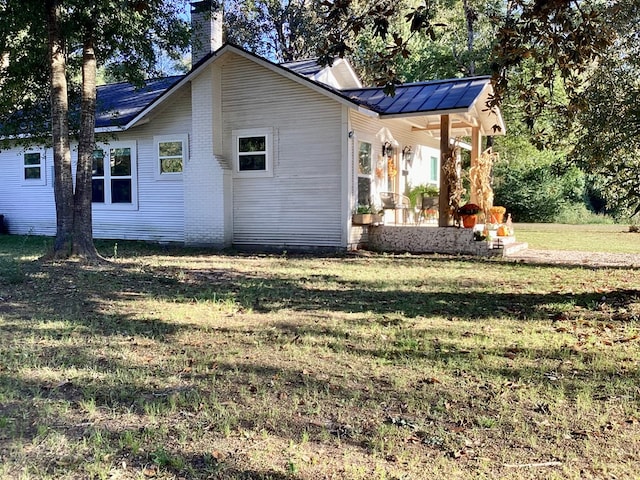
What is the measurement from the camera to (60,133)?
10203 mm

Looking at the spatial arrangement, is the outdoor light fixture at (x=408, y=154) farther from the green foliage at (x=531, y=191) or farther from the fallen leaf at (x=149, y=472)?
the fallen leaf at (x=149, y=472)

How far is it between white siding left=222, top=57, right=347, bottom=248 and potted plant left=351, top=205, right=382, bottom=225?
0.39 m

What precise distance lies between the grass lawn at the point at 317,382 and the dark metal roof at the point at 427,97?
5.41m

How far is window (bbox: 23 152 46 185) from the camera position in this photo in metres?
17.5

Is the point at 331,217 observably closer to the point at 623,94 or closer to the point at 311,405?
the point at 623,94

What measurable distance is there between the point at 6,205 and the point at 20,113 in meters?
6.20

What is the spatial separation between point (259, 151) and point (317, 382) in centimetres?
1042

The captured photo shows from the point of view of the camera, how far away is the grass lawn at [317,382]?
9.70ft

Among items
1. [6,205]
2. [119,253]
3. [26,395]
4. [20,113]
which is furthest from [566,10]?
[6,205]

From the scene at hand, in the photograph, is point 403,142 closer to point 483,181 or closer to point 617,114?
point 483,181

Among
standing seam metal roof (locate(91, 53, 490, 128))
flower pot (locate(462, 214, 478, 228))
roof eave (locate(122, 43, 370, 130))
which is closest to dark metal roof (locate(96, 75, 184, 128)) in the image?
standing seam metal roof (locate(91, 53, 490, 128))

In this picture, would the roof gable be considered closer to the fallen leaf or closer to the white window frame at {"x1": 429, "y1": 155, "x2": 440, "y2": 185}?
the white window frame at {"x1": 429, "y1": 155, "x2": 440, "y2": 185}

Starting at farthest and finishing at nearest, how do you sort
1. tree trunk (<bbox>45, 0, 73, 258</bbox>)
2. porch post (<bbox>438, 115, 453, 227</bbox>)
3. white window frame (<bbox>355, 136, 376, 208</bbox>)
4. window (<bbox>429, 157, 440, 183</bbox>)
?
1. window (<bbox>429, 157, 440, 183</bbox>)
2. white window frame (<bbox>355, 136, 376, 208</bbox>)
3. porch post (<bbox>438, 115, 453, 227</bbox>)
4. tree trunk (<bbox>45, 0, 73, 258</bbox>)

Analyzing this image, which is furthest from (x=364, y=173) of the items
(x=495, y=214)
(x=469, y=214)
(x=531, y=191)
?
(x=531, y=191)
